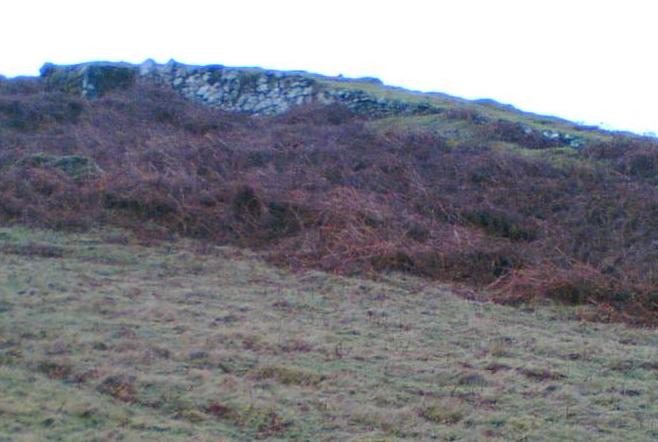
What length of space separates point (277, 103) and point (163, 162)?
678 centimetres

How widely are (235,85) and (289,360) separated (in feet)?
53.4

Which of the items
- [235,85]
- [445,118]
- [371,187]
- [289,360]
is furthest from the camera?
[235,85]

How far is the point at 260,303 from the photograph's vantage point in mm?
10484

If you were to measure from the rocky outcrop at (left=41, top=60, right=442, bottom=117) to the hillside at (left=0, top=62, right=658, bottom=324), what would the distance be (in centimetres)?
11

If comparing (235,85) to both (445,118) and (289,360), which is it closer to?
(445,118)

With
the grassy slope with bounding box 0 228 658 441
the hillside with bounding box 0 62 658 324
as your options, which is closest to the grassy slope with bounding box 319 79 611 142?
the hillside with bounding box 0 62 658 324

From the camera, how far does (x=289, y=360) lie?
8438 millimetres

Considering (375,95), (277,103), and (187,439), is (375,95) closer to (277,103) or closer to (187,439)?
(277,103)

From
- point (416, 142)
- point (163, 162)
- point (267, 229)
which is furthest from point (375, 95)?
point (267, 229)

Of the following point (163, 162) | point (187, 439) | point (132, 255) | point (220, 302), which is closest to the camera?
point (187, 439)

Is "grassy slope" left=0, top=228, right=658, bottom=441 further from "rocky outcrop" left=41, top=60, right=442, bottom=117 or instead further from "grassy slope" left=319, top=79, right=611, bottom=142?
"rocky outcrop" left=41, top=60, right=442, bottom=117

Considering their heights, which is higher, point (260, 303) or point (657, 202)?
point (657, 202)

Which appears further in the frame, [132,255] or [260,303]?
[132,255]

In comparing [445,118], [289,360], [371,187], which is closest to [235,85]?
[445,118]
